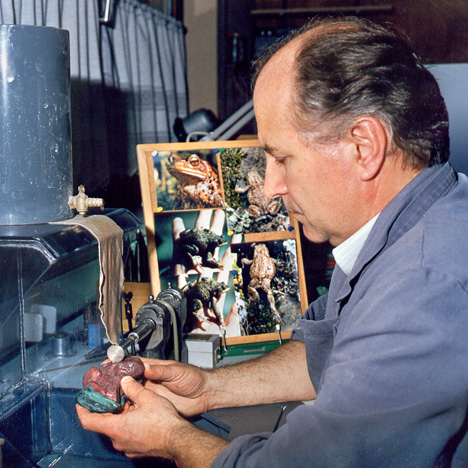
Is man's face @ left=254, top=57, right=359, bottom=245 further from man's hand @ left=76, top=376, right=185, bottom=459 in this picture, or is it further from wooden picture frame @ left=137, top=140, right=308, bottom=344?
wooden picture frame @ left=137, top=140, right=308, bottom=344

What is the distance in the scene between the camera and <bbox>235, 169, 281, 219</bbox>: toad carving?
1873 mm

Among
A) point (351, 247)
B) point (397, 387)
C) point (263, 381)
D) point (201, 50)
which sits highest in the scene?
point (201, 50)

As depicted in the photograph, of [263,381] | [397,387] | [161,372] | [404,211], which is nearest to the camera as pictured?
[397,387]

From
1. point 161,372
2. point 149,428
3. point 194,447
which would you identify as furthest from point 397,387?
point 161,372

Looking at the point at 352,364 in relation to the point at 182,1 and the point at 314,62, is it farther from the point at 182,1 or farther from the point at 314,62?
the point at 182,1

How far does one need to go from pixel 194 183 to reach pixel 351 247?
→ 0.84 m

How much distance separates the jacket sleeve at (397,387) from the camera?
716 millimetres

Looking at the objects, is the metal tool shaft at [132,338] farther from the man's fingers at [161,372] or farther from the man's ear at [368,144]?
the man's ear at [368,144]

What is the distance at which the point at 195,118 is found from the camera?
7.50 feet

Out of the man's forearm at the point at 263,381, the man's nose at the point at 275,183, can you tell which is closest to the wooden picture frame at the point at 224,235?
the man's forearm at the point at 263,381

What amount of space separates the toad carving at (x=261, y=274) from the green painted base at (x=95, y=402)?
844mm

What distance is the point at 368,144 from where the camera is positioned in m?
0.94

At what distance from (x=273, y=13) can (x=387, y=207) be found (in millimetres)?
3131

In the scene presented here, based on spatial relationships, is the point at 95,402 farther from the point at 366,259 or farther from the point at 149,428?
the point at 366,259
